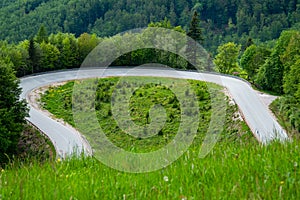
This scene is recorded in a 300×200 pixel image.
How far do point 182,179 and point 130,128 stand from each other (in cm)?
3238

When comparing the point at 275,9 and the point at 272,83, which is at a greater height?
the point at 275,9

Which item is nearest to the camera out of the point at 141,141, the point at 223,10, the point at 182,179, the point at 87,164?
the point at 182,179

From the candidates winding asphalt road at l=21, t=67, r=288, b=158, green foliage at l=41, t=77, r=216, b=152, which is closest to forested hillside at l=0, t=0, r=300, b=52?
winding asphalt road at l=21, t=67, r=288, b=158

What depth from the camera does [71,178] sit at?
4.24 m

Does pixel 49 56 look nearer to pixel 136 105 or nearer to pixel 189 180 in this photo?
pixel 136 105

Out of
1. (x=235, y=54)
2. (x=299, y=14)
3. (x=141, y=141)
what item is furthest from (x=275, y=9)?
(x=141, y=141)

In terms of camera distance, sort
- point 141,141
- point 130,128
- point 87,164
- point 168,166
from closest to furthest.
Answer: point 168,166, point 87,164, point 141,141, point 130,128

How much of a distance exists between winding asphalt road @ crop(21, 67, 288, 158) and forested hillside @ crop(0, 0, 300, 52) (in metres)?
76.9

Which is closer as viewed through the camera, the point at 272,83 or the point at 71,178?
the point at 71,178

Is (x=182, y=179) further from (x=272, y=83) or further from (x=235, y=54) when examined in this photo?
(x=235, y=54)

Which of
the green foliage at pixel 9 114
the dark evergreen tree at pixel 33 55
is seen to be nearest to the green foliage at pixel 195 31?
the dark evergreen tree at pixel 33 55

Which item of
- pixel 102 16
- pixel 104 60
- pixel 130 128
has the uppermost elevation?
pixel 102 16

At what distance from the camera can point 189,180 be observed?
12.7 ft

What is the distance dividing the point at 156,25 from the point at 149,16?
297ft
